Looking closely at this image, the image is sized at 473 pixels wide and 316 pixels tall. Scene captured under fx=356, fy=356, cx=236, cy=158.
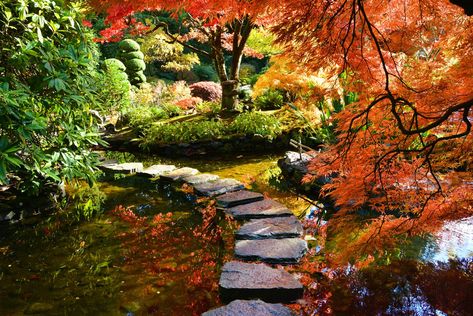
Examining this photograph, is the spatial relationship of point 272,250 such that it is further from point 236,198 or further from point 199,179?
point 199,179

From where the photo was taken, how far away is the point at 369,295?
2.78m

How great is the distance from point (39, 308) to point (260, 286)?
1.63 meters

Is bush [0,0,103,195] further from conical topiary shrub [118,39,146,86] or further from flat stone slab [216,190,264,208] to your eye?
conical topiary shrub [118,39,146,86]

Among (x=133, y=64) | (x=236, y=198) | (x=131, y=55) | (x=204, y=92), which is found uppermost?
(x=131, y=55)

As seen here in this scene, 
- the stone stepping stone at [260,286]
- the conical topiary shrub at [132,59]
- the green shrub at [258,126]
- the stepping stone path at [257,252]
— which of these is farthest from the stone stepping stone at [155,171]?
the conical topiary shrub at [132,59]

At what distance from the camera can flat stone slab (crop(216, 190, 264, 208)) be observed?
15.1 ft

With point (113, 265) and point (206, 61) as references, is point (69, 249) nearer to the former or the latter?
point (113, 265)

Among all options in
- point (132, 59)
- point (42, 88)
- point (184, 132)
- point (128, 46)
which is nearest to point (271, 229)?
point (42, 88)

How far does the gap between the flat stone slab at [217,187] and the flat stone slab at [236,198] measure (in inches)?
11.9

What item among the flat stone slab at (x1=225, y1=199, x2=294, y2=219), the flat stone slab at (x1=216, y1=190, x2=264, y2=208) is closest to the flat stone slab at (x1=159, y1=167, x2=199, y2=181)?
the flat stone slab at (x1=216, y1=190, x2=264, y2=208)

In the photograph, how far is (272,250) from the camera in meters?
3.26

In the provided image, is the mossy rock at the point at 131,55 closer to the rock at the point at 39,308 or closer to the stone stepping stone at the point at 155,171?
the stone stepping stone at the point at 155,171

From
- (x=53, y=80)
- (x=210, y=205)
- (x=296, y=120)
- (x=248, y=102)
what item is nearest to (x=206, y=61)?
Result: (x=248, y=102)

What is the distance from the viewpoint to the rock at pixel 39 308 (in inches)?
101
